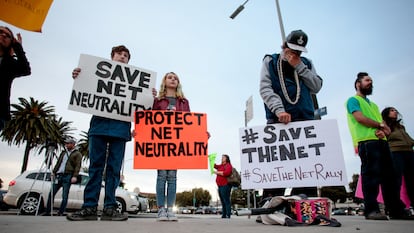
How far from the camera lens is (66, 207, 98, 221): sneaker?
10.8 ft

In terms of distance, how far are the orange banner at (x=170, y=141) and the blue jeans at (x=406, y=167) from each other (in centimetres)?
320

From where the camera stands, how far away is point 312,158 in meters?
3.00

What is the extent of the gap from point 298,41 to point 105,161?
2.82 m

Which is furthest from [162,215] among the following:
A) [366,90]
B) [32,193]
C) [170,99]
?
[32,193]

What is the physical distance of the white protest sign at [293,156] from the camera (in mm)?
2932

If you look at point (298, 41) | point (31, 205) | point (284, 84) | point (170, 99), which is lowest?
point (31, 205)

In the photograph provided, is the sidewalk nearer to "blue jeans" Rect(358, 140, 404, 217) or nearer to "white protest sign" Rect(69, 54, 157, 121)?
"blue jeans" Rect(358, 140, 404, 217)

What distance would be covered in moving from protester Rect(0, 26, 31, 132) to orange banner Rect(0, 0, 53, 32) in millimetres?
130

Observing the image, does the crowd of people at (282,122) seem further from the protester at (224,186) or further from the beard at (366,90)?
the protester at (224,186)

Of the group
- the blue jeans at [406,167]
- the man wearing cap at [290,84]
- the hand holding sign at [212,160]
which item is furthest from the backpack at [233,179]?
the man wearing cap at [290,84]

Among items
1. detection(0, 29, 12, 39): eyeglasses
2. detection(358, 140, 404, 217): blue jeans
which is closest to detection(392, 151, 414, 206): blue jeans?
detection(358, 140, 404, 217): blue jeans

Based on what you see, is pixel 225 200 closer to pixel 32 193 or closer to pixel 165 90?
pixel 165 90

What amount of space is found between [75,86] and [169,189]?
6.34 feet

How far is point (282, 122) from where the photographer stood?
3.14 metres
